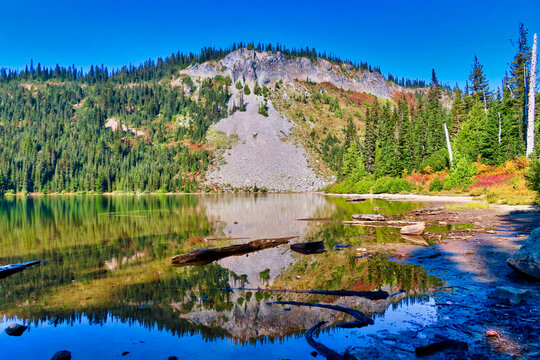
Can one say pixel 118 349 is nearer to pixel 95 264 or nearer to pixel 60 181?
pixel 95 264

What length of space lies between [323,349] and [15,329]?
7667 mm

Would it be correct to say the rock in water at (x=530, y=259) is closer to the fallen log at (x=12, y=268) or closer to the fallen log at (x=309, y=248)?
the fallen log at (x=309, y=248)

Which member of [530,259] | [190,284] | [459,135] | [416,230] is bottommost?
[190,284]

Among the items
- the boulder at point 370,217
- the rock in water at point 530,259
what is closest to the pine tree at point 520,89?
the boulder at point 370,217

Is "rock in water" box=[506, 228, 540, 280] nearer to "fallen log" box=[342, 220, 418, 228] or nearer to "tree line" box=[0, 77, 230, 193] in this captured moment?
"fallen log" box=[342, 220, 418, 228]

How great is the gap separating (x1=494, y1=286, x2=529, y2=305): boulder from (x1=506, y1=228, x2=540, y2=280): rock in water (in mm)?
1735

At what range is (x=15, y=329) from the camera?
26.0ft

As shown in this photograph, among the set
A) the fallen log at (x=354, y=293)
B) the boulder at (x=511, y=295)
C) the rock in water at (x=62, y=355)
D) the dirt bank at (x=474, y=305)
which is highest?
the boulder at (x=511, y=295)

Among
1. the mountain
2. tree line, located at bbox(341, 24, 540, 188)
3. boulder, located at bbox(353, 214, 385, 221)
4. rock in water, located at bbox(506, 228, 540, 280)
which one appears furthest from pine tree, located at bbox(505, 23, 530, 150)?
the mountain

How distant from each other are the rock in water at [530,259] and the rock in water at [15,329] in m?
14.2

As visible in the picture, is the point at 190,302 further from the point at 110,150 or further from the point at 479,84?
the point at 110,150

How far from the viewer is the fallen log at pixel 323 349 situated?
5.89 m

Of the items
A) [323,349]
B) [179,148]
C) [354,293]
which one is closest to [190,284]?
[354,293]

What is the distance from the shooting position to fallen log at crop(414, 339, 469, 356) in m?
5.88
